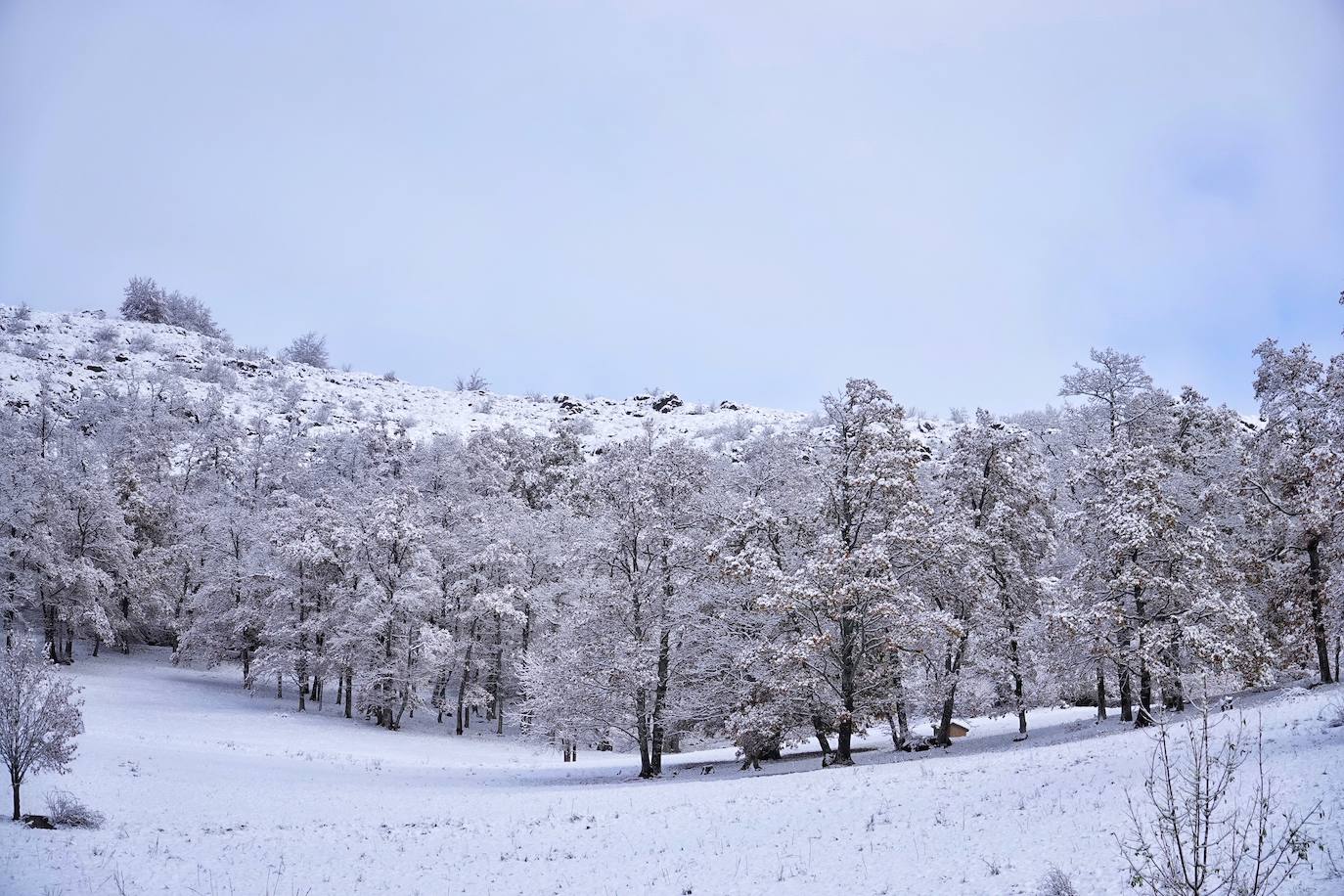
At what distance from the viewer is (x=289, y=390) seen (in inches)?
4139

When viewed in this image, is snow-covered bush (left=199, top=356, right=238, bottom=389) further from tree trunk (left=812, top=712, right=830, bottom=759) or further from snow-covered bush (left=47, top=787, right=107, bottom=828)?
tree trunk (left=812, top=712, right=830, bottom=759)

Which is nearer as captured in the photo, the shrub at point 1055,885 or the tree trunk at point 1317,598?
the shrub at point 1055,885

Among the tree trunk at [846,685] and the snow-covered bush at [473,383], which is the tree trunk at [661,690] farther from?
the snow-covered bush at [473,383]

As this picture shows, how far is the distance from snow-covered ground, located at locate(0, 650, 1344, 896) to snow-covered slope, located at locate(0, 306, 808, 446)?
64.2 metres

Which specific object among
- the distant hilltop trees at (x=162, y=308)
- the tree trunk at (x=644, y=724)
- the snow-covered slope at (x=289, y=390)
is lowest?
the tree trunk at (x=644, y=724)

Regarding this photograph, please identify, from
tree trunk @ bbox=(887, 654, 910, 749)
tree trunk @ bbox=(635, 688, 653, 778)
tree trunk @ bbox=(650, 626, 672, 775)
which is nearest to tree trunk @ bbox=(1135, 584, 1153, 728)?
tree trunk @ bbox=(887, 654, 910, 749)

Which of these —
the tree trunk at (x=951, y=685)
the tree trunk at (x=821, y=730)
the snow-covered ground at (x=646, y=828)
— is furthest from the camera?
the tree trunk at (x=951, y=685)

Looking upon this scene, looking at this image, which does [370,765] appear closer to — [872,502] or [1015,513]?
[872,502]

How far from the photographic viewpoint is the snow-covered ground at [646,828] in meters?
11.4

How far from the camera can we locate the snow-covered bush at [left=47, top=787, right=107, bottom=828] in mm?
15516

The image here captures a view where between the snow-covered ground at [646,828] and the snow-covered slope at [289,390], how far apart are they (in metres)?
64.2

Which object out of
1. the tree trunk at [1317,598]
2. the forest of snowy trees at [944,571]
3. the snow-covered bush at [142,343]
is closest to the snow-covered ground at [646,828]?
the tree trunk at [1317,598]

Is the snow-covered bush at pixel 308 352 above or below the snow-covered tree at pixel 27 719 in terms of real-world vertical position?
above

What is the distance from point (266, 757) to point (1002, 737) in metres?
27.9
